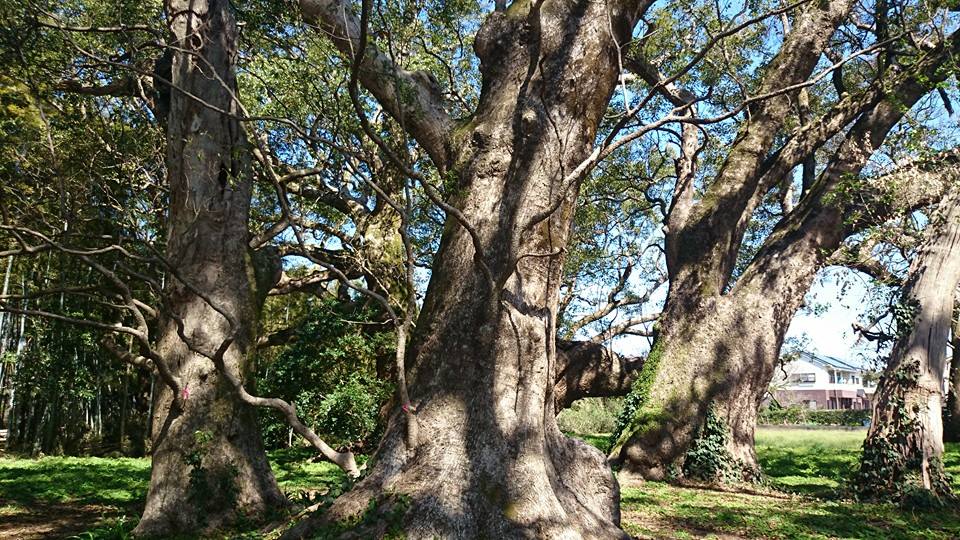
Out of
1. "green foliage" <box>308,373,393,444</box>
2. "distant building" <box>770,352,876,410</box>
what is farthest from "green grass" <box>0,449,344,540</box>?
"distant building" <box>770,352,876,410</box>

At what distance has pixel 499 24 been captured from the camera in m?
6.32

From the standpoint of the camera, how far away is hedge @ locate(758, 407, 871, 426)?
33.8m

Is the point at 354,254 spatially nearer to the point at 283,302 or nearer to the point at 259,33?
the point at 259,33

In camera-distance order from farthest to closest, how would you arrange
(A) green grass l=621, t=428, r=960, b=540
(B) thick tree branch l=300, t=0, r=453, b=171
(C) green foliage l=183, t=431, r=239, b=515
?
1. (A) green grass l=621, t=428, r=960, b=540
2. (B) thick tree branch l=300, t=0, r=453, b=171
3. (C) green foliage l=183, t=431, r=239, b=515

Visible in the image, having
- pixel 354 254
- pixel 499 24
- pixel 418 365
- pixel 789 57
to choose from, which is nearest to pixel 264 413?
pixel 354 254

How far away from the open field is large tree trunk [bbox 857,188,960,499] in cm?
45

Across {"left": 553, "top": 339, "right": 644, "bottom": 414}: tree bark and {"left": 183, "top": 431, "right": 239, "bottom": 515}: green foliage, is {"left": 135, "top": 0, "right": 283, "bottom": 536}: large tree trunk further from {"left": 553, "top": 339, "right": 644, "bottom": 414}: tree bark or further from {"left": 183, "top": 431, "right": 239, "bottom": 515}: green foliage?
{"left": 553, "top": 339, "right": 644, "bottom": 414}: tree bark

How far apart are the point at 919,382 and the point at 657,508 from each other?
13.2ft

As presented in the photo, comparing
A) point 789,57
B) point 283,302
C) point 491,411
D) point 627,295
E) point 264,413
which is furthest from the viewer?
point 627,295

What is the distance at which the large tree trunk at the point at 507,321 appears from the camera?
4.77 m

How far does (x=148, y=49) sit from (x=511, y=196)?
7183 millimetres

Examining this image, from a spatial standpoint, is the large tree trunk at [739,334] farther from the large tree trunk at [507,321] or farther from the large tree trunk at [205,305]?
the large tree trunk at [205,305]

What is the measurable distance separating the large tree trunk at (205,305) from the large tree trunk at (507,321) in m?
1.71

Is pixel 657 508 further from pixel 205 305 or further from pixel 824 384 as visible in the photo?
pixel 824 384
